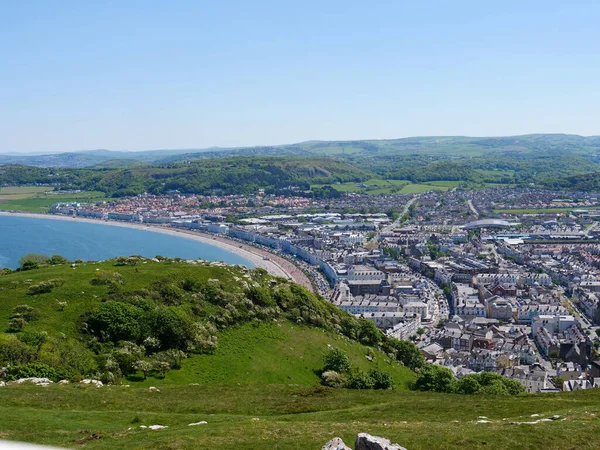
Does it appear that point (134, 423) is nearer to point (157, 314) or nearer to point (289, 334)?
point (157, 314)

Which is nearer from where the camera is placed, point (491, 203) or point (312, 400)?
point (312, 400)

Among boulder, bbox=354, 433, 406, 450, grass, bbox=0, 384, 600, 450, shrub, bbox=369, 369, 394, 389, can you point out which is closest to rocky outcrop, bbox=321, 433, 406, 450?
boulder, bbox=354, 433, 406, 450

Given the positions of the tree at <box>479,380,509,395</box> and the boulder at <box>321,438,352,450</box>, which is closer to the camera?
the boulder at <box>321,438,352,450</box>

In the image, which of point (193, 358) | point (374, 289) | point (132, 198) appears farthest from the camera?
point (132, 198)

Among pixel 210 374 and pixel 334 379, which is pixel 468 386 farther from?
pixel 210 374

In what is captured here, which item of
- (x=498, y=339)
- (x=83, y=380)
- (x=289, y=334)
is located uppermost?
(x=83, y=380)

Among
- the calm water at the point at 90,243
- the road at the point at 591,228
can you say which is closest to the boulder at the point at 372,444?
the calm water at the point at 90,243

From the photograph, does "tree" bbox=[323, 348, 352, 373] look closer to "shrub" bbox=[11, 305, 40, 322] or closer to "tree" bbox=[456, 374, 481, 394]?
"tree" bbox=[456, 374, 481, 394]

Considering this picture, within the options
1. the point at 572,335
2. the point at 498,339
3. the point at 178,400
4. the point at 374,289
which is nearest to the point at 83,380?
the point at 178,400
